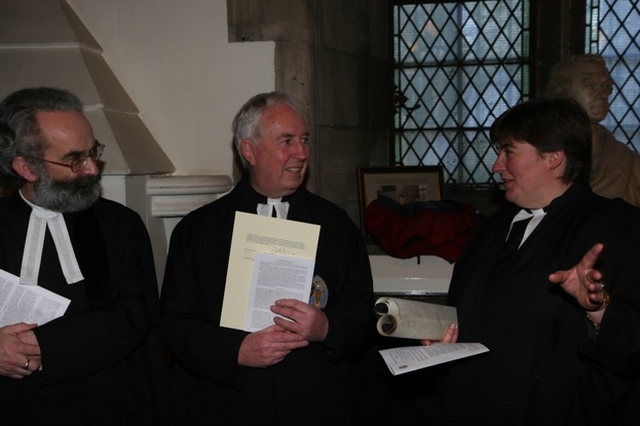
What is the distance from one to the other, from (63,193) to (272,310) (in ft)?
2.54

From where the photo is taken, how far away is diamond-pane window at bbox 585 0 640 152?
16.2 feet

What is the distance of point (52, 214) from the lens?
8.26 ft

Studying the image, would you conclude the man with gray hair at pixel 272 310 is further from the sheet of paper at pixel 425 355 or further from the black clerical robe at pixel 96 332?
the sheet of paper at pixel 425 355

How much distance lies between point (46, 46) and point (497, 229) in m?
2.38

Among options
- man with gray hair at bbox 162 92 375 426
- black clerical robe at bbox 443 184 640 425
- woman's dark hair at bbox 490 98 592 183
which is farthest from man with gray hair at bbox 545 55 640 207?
man with gray hair at bbox 162 92 375 426

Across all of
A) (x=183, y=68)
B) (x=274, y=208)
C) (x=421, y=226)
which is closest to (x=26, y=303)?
(x=274, y=208)

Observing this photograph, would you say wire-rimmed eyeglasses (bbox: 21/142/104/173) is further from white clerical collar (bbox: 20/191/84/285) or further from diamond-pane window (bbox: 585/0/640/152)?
diamond-pane window (bbox: 585/0/640/152)

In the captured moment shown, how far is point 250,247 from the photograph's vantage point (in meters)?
2.46

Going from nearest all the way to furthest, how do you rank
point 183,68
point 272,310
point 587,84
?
point 272,310
point 587,84
point 183,68

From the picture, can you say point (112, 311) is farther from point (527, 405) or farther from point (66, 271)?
point (527, 405)

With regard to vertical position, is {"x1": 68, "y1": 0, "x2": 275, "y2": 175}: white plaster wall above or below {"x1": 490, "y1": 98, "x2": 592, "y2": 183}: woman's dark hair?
above

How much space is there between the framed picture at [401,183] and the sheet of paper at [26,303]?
8.35 feet

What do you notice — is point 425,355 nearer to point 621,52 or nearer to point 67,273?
point 67,273

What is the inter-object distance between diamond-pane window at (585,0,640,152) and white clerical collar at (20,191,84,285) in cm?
375
